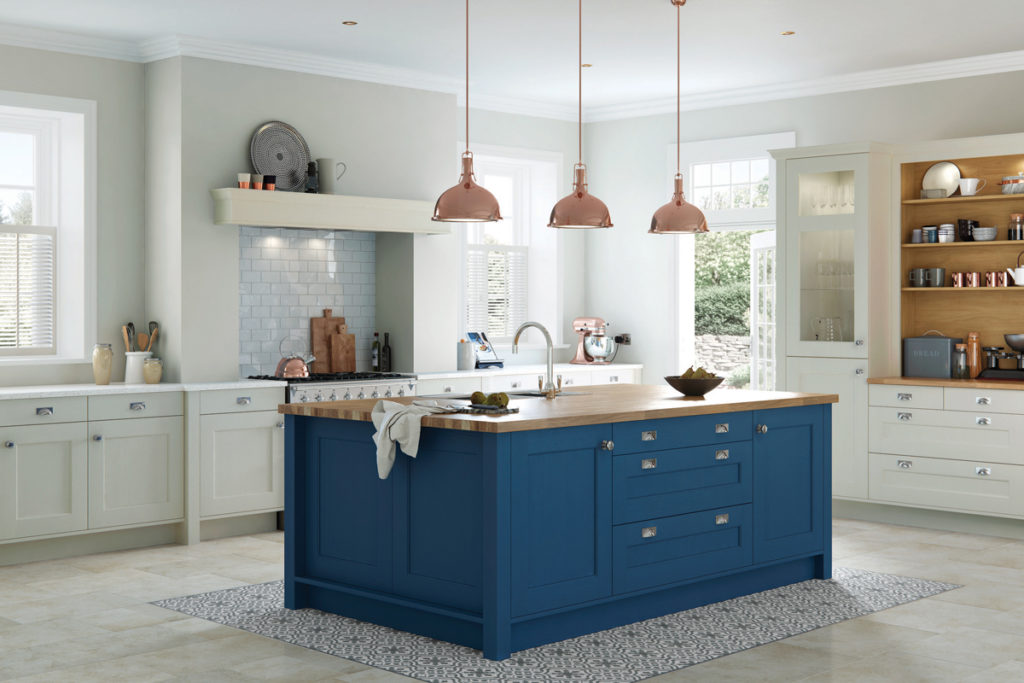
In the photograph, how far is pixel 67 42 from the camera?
660 centimetres

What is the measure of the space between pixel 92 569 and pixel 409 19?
3376mm

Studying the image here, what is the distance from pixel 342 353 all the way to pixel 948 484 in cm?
390

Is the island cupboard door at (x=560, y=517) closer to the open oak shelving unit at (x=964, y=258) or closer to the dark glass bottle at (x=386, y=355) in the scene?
the dark glass bottle at (x=386, y=355)

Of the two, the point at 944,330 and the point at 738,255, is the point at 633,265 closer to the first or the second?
the point at 944,330

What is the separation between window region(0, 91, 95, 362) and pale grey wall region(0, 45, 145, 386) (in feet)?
0.24

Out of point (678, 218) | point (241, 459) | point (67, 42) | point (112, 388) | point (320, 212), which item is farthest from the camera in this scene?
point (320, 212)

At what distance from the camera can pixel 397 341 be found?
789cm

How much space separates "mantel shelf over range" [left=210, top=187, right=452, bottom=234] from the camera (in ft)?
22.1

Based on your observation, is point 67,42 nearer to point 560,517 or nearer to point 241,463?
point 241,463

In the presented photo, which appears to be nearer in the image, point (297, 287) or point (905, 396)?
point (905, 396)

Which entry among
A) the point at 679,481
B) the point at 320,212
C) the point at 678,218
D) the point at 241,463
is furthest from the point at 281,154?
the point at 679,481

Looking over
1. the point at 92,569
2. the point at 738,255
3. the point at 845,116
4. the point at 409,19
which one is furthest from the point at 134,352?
the point at 738,255

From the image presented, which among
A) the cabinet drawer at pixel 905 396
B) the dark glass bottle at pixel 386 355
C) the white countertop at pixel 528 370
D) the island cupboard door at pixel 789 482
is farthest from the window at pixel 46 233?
the cabinet drawer at pixel 905 396

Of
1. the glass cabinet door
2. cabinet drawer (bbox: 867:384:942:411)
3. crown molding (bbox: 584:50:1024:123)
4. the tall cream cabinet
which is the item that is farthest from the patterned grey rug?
crown molding (bbox: 584:50:1024:123)
